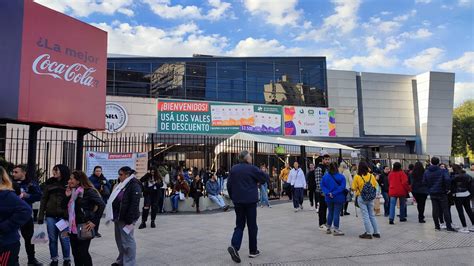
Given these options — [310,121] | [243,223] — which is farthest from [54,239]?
[310,121]

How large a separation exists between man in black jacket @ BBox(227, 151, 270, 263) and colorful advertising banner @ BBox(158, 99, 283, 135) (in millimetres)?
18081

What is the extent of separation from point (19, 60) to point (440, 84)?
3733 cm

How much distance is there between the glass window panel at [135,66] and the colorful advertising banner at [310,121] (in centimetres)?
1077

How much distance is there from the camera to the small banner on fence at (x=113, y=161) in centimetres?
1143

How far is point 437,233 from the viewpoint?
810 cm

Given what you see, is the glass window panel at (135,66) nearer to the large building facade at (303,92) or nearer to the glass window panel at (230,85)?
the large building facade at (303,92)

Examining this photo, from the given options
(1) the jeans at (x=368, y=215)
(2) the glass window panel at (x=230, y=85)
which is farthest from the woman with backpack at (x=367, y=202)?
(2) the glass window panel at (x=230, y=85)

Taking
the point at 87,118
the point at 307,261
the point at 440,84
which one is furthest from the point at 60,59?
the point at 440,84

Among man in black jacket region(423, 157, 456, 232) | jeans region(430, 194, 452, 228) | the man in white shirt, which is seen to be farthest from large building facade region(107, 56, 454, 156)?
jeans region(430, 194, 452, 228)

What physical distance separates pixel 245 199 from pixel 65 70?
686 cm

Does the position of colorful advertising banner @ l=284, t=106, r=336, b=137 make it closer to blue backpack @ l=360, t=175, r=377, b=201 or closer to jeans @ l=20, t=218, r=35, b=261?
blue backpack @ l=360, t=175, r=377, b=201

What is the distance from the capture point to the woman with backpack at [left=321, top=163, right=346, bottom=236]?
7680 millimetres

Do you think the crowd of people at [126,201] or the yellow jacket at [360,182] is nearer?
the crowd of people at [126,201]

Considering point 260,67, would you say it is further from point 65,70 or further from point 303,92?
point 65,70
